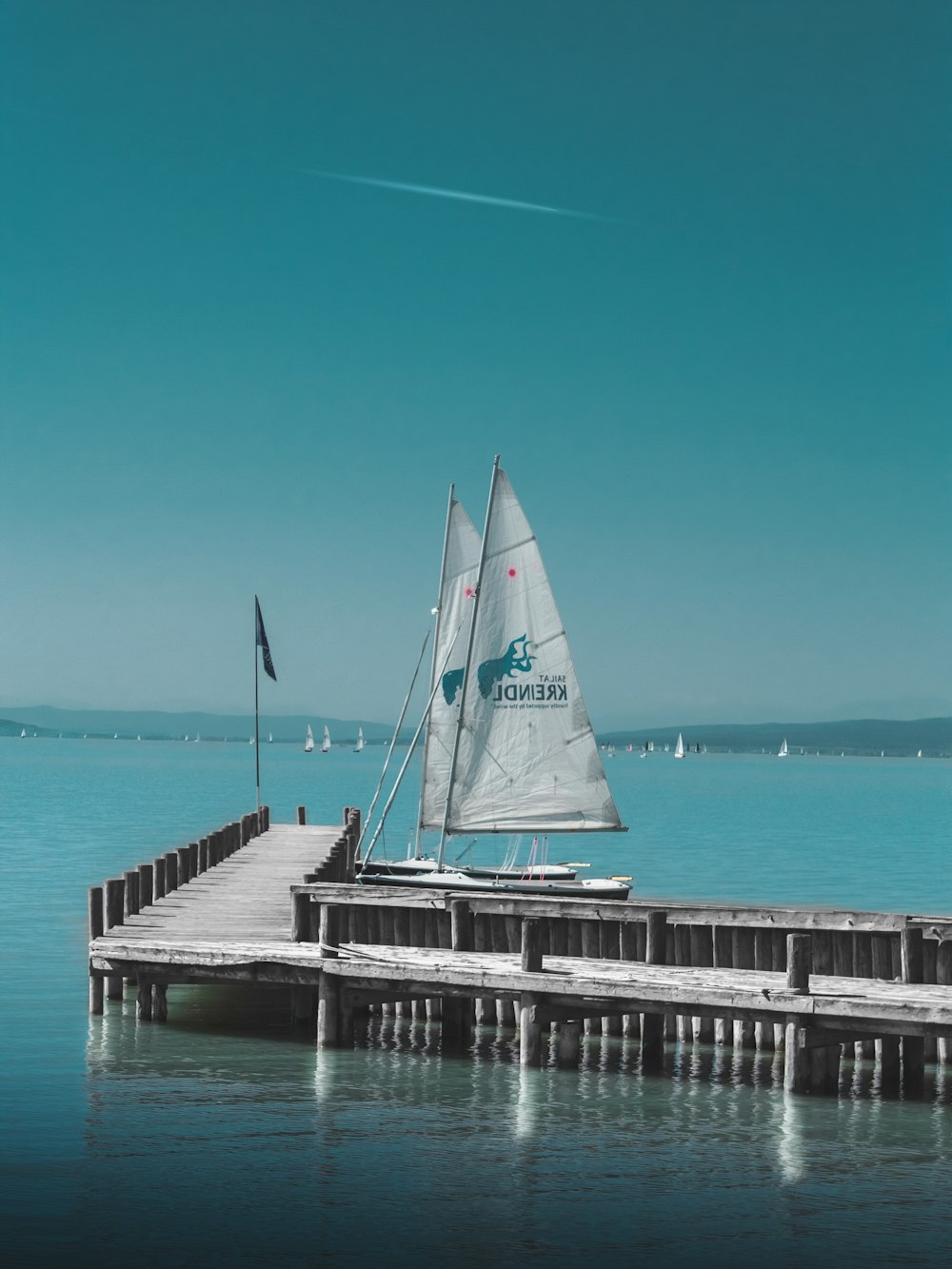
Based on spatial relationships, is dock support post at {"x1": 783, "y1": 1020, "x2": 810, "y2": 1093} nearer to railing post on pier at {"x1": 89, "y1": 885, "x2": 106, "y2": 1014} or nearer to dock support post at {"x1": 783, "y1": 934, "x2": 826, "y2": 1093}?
dock support post at {"x1": 783, "y1": 934, "x2": 826, "y2": 1093}

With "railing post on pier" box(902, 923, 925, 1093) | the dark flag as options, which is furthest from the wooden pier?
the dark flag

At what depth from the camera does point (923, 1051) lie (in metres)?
22.2

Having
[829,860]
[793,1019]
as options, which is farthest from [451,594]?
[829,860]

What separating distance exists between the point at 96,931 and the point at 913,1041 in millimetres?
12635

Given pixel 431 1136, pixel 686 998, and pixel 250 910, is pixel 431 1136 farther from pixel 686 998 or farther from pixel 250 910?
pixel 250 910

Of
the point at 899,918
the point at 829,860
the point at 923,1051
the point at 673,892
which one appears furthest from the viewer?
the point at 829,860

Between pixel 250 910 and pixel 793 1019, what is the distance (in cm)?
1165

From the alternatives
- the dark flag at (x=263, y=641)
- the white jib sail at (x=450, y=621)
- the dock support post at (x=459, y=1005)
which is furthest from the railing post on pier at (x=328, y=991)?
the dark flag at (x=263, y=641)

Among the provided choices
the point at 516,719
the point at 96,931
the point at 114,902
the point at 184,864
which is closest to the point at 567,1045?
the point at 114,902

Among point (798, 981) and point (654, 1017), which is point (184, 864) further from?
point (798, 981)

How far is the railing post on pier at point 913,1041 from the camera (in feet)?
71.7

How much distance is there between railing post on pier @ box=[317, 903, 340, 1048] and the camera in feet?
77.8

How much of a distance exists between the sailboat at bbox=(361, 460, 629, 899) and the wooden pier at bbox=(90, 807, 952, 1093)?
1155cm

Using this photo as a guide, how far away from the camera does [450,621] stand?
139ft
